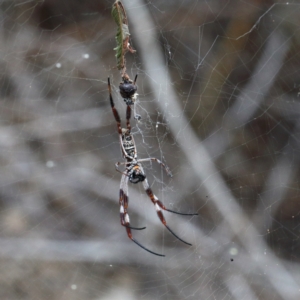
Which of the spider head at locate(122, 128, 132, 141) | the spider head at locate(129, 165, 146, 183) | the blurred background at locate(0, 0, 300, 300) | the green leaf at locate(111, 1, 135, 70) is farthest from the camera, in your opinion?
the blurred background at locate(0, 0, 300, 300)

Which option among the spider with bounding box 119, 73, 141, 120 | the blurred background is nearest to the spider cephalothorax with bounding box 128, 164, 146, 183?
the spider with bounding box 119, 73, 141, 120

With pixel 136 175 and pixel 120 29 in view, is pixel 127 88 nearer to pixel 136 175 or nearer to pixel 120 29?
pixel 120 29

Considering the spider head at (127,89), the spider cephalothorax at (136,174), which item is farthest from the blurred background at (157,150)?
the spider head at (127,89)

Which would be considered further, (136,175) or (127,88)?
(136,175)

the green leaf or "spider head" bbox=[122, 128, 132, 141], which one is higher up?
the green leaf

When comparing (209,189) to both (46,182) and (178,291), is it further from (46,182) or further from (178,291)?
(46,182)

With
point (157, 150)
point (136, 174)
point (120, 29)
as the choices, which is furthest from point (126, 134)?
point (157, 150)

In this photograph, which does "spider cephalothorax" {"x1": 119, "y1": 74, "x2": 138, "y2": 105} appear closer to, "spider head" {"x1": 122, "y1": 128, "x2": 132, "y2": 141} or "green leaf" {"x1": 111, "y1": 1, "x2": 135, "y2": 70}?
"green leaf" {"x1": 111, "y1": 1, "x2": 135, "y2": 70}

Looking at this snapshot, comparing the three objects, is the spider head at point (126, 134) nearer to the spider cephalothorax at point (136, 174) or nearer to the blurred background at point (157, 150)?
the spider cephalothorax at point (136, 174)
